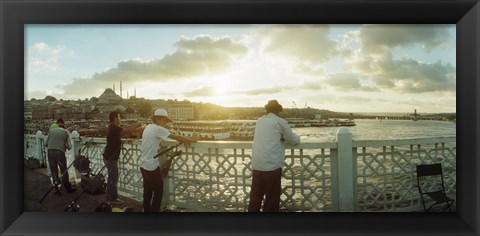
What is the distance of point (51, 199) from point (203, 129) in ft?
6.73

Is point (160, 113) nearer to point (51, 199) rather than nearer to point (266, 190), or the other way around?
point (266, 190)

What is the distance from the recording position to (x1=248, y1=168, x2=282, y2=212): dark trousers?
281 cm

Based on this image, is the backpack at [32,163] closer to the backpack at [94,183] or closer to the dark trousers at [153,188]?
the backpack at [94,183]

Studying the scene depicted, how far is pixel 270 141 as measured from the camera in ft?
9.07

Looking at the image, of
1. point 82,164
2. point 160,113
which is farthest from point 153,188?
point 82,164

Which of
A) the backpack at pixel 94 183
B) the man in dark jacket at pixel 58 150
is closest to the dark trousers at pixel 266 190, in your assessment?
the backpack at pixel 94 183

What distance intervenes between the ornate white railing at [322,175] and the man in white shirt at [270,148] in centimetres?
22

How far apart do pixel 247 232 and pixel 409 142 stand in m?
1.86

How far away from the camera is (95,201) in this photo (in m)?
3.67

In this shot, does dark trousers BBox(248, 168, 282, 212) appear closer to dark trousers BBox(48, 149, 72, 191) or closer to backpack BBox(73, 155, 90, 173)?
backpack BBox(73, 155, 90, 173)
